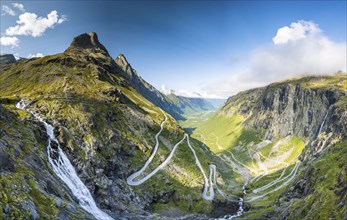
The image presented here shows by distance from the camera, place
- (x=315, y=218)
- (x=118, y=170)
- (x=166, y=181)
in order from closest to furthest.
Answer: (x=315, y=218), (x=118, y=170), (x=166, y=181)

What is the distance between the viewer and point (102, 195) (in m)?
150

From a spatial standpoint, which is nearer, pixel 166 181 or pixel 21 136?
pixel 21 136

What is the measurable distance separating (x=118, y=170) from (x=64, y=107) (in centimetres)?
5207

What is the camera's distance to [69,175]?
438ft

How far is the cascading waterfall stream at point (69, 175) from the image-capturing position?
387 feet

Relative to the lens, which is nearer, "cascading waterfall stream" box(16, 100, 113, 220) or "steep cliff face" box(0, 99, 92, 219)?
"steep cliff face" box(0, 99, 92, 219)

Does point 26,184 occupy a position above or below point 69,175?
below

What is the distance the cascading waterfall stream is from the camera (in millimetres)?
117812

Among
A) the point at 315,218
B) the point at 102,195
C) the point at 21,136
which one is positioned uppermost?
the point at 21,136

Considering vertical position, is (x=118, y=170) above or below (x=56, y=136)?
below

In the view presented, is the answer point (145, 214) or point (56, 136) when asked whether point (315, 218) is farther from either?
point (56, 136)

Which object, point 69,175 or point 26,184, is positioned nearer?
point 26,184

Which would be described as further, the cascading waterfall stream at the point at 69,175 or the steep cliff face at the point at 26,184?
the cascading waterfall stream at the point at 69,175

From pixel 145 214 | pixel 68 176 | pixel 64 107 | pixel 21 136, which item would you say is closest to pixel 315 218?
pixel 145 214
